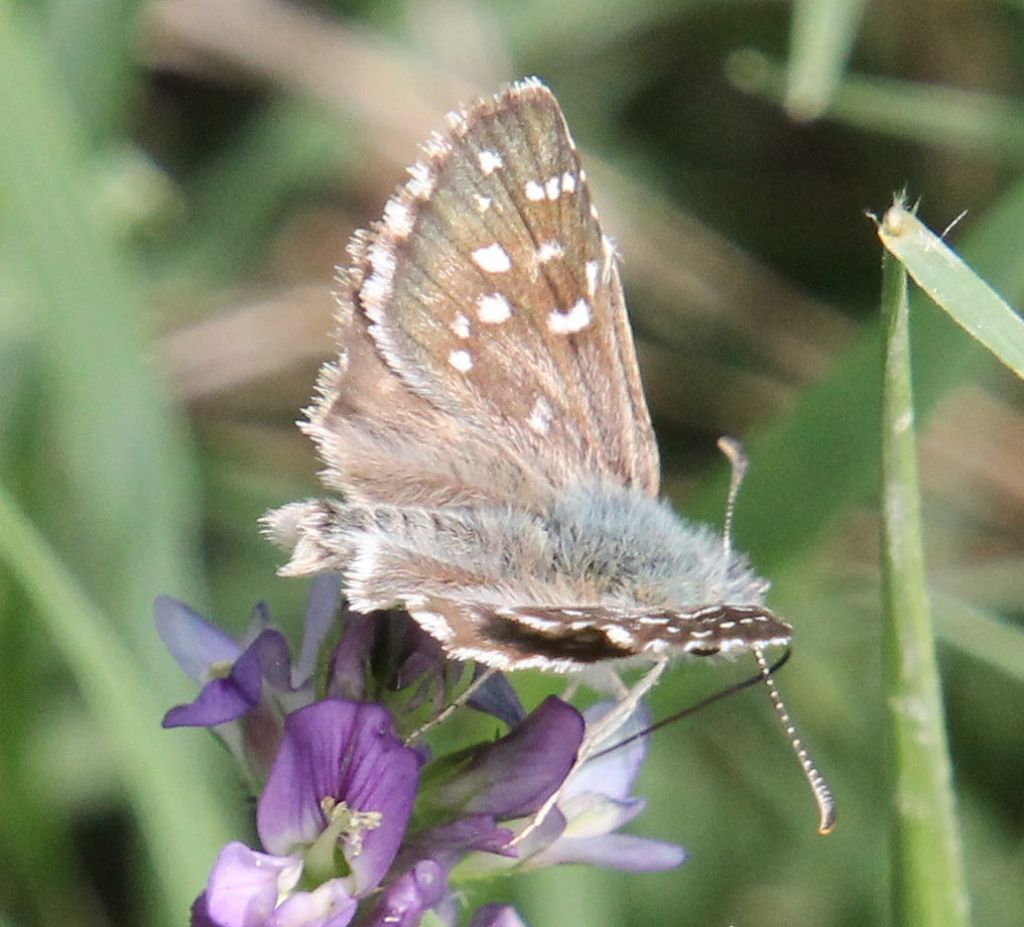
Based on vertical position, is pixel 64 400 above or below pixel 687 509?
above

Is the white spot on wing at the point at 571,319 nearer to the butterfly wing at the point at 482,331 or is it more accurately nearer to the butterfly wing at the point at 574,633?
the butterfly wing at the point at 482,331

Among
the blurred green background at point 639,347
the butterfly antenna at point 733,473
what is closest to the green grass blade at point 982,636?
the blurred green background at point 639,347

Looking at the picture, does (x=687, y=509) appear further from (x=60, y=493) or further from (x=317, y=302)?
(x=317, y=302)

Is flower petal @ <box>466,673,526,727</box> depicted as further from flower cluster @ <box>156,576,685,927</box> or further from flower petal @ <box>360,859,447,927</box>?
flower petal @ <box>360,859,447,927</box>

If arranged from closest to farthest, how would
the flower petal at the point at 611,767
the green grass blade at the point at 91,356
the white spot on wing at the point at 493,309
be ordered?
the flower petal at the point at 611,767, the white spot on wing at the point at 493,309, the green grass blade at the point at 91,356

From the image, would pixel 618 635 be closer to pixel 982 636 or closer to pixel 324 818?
pixel 324 818

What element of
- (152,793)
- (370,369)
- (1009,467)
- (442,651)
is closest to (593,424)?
(370,369)
